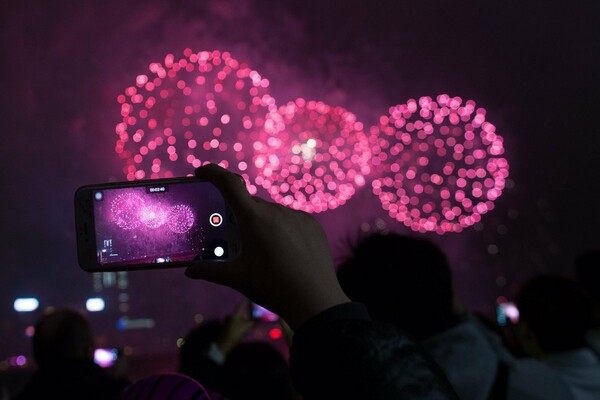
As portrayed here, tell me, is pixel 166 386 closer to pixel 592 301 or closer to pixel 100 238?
pixel 100 238

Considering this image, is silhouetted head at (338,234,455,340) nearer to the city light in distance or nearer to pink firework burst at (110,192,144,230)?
pink firework burst at (110,192,144,230)

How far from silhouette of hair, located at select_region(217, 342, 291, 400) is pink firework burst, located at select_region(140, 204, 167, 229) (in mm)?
1870

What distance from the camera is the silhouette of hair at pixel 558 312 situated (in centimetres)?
282

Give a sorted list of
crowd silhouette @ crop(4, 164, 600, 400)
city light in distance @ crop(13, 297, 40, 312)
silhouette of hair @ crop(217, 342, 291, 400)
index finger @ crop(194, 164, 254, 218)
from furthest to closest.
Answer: city light in distance @ crop(13, 297, 40, 312), silhouette of hair @ crop(217, 342, 291, 400), index finger @ crop(194, 164, 254, 218), crowd silhouette @ crop(4, 164, 600, 400)

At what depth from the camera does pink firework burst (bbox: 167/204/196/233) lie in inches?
62.8

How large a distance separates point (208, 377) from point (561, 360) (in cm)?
157

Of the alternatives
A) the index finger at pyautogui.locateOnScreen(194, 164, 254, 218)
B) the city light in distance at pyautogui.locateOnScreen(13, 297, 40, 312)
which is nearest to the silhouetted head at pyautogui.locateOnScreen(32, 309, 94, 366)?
the index finger at pyautogui.locateOnScreen(194, 164, 254, 218)

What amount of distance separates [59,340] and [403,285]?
6.66ft

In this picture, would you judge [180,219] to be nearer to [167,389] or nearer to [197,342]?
[167,389]

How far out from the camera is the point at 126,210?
1.63 m

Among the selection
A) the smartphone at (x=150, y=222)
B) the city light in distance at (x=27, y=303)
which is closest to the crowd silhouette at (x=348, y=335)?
the smartphone at (x=150, y=222)

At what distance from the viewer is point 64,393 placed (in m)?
3.28

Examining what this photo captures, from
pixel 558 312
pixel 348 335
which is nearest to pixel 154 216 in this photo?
pixel 348 335

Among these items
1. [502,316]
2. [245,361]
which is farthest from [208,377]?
[502,316]
